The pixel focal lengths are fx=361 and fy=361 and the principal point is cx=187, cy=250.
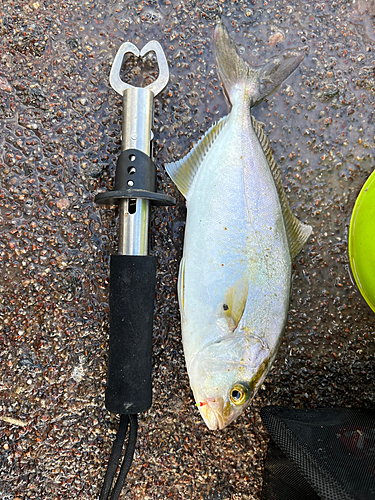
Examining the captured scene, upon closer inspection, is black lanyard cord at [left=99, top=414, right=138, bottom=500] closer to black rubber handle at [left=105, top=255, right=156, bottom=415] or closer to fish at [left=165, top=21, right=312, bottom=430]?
black rubber handle at [left=105, top=255, right=156, bottom=415]

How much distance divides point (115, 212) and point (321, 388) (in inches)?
45.9

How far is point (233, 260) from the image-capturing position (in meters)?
1.31

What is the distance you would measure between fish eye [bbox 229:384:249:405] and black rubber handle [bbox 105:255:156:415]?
1.00ft

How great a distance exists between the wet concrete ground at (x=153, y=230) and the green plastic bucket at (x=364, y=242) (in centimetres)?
5

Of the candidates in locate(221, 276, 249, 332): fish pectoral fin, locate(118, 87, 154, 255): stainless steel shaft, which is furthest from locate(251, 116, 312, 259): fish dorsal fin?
locate(118, 87, 154, 255): stainless steel shaft

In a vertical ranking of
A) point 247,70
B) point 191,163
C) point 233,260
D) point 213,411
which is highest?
point 247,70

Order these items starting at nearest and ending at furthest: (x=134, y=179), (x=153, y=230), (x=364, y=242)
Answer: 1. (x=134, y=179)
2. (x=364, y=242)
3. (x=153, y=230)

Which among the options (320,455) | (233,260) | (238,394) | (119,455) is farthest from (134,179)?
(320,455)

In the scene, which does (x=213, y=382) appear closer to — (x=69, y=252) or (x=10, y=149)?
(x=69, y=252)

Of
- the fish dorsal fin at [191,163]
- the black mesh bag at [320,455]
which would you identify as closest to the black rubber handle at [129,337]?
the fish dorsal fin at [191,163]

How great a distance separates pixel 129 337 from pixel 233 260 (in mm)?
462

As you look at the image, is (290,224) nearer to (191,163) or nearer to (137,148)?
(191,163)

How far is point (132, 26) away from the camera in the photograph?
1556 millimetres

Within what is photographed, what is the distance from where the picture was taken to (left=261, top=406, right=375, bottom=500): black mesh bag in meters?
1.18
